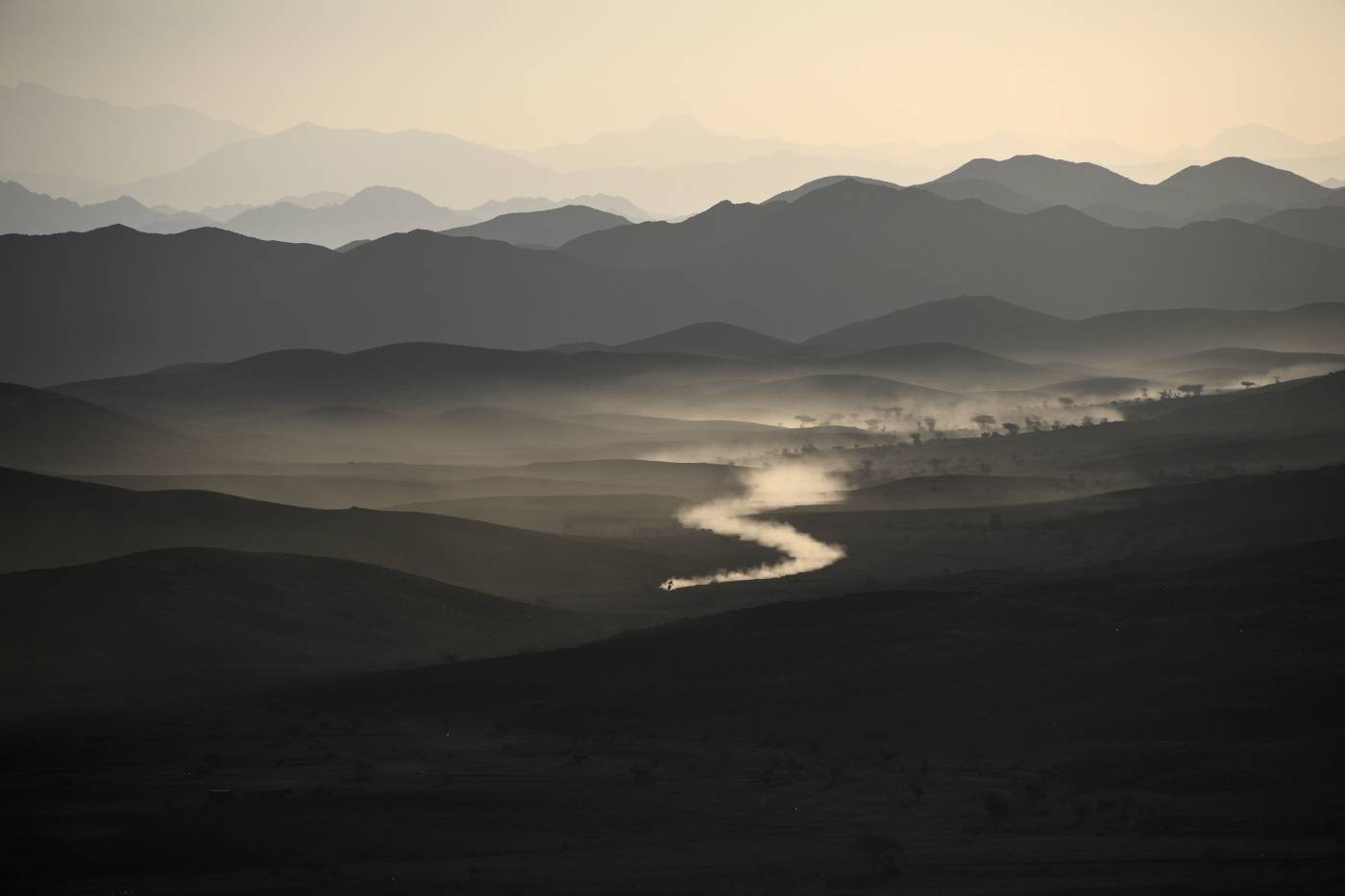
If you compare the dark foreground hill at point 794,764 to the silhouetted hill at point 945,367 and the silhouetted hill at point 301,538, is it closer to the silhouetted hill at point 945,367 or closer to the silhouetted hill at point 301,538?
the silhouetted hill at point 301,538

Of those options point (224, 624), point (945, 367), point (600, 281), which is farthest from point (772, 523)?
point (600, 281)

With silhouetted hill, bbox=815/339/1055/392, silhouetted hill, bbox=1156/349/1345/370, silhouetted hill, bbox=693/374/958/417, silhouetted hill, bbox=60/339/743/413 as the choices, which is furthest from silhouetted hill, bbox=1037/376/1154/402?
silhouetted hill, bbox=60/339/743/413

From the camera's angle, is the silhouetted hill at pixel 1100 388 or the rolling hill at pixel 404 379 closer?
the silhouetted hill at pixel 1100 388

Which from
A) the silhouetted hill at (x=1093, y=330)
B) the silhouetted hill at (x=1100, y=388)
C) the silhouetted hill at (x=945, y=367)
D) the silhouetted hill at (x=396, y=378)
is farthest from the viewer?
the silhouetted hill at (x=1093, y=330)

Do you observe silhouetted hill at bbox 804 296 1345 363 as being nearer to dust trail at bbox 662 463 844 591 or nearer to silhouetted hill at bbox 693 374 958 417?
silhouetted hill at bbox 693 374 958 417

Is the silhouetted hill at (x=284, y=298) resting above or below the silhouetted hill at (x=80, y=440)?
above

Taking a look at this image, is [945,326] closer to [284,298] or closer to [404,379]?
[404,379]

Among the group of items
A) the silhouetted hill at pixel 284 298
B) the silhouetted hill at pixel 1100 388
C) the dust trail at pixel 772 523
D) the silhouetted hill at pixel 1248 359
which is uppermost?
the silhouetted hill at pixel 284 298

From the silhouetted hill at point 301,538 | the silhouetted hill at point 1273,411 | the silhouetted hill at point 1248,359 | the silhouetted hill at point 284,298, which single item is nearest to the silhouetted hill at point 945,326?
the silhouetted hill at point 1248,359
